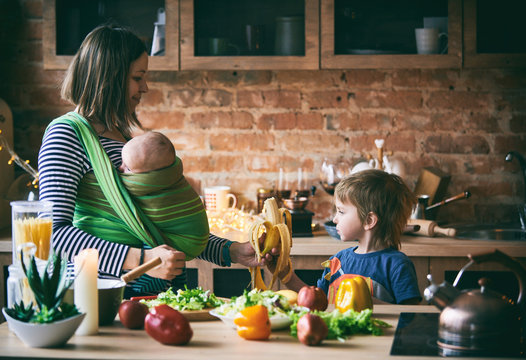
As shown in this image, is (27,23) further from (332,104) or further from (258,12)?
(332,104)

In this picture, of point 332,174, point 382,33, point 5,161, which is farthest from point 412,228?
point 5,161

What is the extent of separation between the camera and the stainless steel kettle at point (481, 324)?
1.38 meters

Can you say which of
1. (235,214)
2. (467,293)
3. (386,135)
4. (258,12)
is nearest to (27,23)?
(258,12)

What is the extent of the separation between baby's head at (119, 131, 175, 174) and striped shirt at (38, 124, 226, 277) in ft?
0.50

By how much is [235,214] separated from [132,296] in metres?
1.40

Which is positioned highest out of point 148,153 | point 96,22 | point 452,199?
point 96,22

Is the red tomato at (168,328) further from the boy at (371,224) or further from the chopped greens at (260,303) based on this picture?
the boy at (371,224)

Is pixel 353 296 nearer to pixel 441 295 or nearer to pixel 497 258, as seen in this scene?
pixel 441 295

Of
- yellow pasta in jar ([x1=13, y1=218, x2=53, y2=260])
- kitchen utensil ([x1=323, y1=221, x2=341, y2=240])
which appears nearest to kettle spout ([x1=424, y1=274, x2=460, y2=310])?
yellow pasta in jar ([x1=13, y1=218, x2=53, y2=260])

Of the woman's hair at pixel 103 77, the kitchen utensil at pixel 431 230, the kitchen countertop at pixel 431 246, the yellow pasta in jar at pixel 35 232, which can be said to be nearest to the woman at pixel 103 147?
the woman's hair at pixel 103 77

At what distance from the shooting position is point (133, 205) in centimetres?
189

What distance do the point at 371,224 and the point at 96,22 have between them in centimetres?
195

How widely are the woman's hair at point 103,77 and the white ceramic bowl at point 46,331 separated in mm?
780

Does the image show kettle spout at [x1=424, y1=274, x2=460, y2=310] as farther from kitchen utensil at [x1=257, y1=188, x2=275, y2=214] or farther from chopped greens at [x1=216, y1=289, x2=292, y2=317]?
kitchen utensil at [x1=257, y1=188, x2=275, y2=214]
